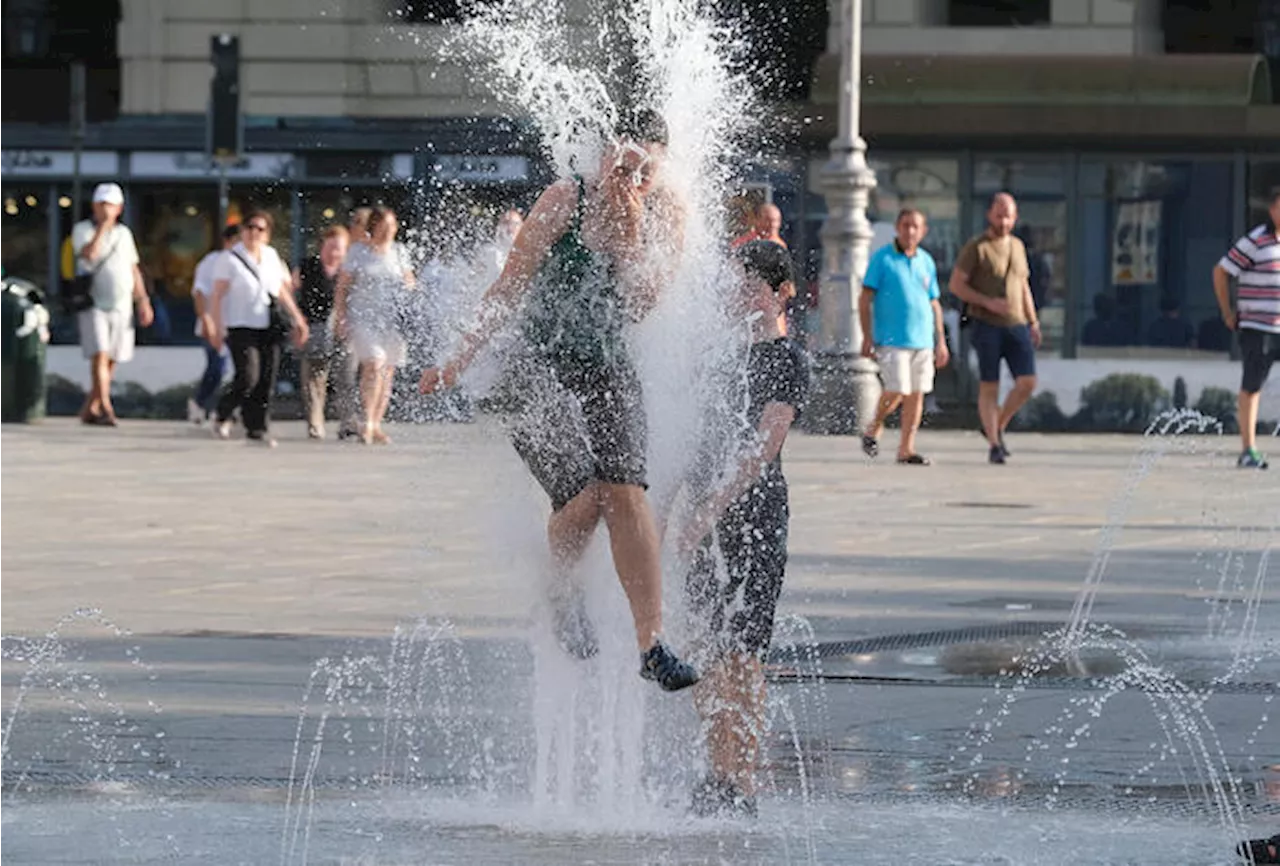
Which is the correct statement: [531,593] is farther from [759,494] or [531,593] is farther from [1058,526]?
[1058,526]

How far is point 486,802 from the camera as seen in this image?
7367mm

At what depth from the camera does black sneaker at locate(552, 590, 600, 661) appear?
7543 mm

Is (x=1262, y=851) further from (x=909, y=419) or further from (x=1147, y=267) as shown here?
(x=1147, y=267)

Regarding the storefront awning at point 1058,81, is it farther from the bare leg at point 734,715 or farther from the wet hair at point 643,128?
the bare leg at point 734,715

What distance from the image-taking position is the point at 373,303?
854 inches

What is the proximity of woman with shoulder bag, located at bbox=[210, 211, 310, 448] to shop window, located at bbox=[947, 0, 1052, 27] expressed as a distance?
12272 millimetres

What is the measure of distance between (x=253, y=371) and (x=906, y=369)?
504 cm

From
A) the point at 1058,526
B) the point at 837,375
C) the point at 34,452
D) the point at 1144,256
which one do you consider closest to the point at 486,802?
the point at 1058,526

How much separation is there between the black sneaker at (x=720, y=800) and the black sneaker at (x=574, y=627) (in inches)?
19.1

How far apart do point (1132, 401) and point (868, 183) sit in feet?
14.0

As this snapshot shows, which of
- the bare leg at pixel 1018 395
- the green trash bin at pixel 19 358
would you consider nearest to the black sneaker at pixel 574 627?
the bare leg at pixel 1018 395

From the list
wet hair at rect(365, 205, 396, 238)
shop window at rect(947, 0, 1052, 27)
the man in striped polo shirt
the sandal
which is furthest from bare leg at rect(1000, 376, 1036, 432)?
the sandal

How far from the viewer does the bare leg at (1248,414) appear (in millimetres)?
19328

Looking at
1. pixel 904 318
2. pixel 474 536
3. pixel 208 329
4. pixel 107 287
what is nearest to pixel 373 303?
pixel 208 329
